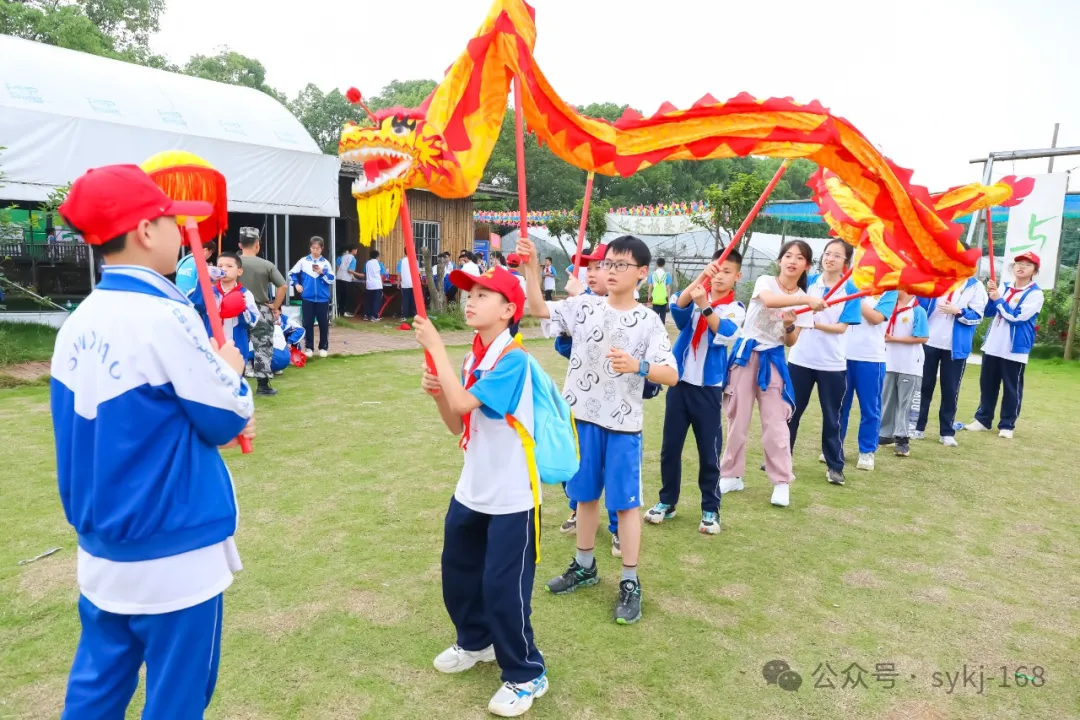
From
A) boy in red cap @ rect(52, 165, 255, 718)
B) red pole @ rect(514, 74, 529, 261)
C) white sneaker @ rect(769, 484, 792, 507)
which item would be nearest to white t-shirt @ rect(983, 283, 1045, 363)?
white sneaker @ rect(769, 484, 792, 507)

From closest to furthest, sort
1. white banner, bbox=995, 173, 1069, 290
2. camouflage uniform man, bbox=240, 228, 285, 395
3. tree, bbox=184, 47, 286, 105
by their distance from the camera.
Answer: camouflage uniform man, bbox=240, 228, 285, 395, white banner, bbox=995, 173, 1069, 290, tree, bbox=184, 47, 286, 105

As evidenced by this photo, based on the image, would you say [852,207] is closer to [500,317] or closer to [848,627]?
[848,627]

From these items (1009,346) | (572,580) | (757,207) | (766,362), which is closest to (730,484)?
(766,362)

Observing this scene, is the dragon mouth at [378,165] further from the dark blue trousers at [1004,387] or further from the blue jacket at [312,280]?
the blue jacket at [312,280]

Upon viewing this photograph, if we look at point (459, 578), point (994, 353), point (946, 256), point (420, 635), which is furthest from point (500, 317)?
point (994, 353)

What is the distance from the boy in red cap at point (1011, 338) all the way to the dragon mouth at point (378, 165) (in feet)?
22.9

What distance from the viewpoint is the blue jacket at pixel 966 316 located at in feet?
22.8

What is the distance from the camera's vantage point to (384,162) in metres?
2.33

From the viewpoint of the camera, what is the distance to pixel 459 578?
270 cm

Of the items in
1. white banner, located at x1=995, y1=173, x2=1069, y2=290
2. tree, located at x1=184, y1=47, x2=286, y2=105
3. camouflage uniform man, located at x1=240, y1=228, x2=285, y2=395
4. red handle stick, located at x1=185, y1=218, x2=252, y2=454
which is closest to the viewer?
red handle stick, located at x1=185, y1=218, x2=252, y2=454

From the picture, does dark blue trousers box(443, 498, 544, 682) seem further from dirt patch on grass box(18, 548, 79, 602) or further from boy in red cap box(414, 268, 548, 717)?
dirt patch on grass box(18, 548, 79, 602)

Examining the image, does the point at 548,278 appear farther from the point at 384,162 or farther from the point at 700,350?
the point at 384,162

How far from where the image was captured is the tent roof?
345 inches

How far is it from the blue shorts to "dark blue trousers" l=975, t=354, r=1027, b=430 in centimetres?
579
